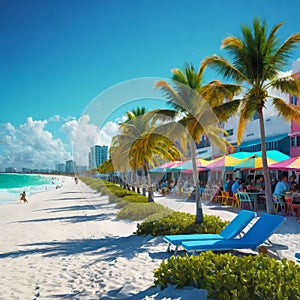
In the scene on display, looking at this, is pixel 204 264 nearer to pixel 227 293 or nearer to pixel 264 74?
pixel 227 293

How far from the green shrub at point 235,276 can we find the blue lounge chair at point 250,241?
1090 mm

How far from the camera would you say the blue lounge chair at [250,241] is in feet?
22.3

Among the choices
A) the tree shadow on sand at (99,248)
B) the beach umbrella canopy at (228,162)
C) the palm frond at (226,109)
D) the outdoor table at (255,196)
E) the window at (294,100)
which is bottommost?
the tree shadow on sand at (99,248)

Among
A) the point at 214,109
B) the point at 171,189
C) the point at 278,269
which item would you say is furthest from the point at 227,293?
the point at 171,189

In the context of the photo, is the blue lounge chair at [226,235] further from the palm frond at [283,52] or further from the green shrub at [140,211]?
the palm frond at [283,52]

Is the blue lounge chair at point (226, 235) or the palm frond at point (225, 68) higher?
the palm frond at point (225, 68)

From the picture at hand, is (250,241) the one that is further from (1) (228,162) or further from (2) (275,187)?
(1) (228,162)

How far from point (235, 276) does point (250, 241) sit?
278 cm

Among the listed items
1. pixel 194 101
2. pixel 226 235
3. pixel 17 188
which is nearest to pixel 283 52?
pixel 194 101

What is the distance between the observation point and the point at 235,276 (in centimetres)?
455

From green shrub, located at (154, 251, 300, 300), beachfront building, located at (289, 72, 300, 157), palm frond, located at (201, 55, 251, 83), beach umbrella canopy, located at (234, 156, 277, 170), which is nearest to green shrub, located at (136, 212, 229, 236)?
green shrub, located at (154, 251, 300, 300)

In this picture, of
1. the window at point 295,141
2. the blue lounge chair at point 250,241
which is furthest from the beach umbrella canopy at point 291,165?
the window at point 295,141

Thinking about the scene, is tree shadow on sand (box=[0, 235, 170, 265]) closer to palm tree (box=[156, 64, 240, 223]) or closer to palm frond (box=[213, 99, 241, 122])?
palm tree (box=[156, 64, 240, 223])

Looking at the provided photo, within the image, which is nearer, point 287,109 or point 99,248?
point 99,248
